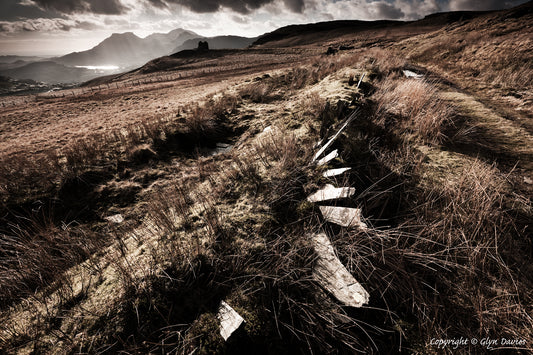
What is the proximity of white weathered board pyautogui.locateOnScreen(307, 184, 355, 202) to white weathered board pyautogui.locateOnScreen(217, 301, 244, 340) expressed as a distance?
1.34 m

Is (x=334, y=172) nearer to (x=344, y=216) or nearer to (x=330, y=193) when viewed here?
(x=330, y=193)

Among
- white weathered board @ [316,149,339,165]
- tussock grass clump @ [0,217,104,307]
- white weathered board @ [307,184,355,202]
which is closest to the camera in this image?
tussock grass clump @ [0,217,104,307]

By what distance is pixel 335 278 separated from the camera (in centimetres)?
170

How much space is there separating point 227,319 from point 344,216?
138cm

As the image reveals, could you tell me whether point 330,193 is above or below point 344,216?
above

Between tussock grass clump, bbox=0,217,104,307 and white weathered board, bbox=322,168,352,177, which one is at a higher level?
white weathered board, bbox=322,168,352,177

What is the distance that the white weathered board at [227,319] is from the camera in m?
1.42

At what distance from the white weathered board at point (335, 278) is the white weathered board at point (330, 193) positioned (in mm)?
498

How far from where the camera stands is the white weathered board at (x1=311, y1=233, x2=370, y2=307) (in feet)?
5.19

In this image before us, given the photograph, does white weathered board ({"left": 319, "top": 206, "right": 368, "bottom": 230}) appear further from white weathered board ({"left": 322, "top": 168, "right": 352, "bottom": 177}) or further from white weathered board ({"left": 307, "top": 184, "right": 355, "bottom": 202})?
white weathered board ({"left": 322, "top": 168, "right": 352, "bottom": 177})

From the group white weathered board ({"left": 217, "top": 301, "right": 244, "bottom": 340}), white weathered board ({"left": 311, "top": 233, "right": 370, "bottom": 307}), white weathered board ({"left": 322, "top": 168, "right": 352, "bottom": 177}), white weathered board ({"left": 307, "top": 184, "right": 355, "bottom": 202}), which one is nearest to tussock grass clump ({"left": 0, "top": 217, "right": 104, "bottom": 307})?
white weathered board ({"left": 217, "top": 301, "right": 244, "bottom": 340})

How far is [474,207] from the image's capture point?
6.88 ft
